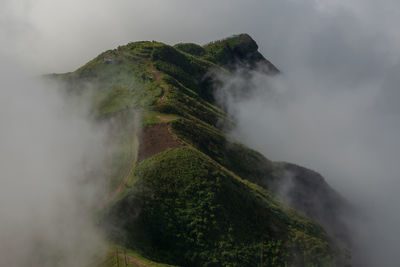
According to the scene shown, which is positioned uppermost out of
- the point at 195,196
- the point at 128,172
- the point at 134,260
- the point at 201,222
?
the point at 195,196

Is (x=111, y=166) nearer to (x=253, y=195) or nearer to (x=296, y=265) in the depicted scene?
(x=253, y=195)

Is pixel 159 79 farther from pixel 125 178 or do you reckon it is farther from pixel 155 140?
pixel 125 178

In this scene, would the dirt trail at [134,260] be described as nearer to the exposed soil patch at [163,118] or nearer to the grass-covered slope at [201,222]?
the grass-covered slope at [201,222]

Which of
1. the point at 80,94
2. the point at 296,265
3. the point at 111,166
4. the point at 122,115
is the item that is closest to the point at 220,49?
the point at 80,94

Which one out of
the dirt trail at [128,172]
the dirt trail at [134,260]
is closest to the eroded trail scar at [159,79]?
the dirt trail at [128,172]

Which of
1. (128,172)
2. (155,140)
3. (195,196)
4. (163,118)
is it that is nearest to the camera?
(195,196)

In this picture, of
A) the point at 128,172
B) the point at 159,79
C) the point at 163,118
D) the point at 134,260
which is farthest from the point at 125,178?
the point at 159,79

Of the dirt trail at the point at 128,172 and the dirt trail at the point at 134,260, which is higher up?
the dirt trail at the point at 128,172
